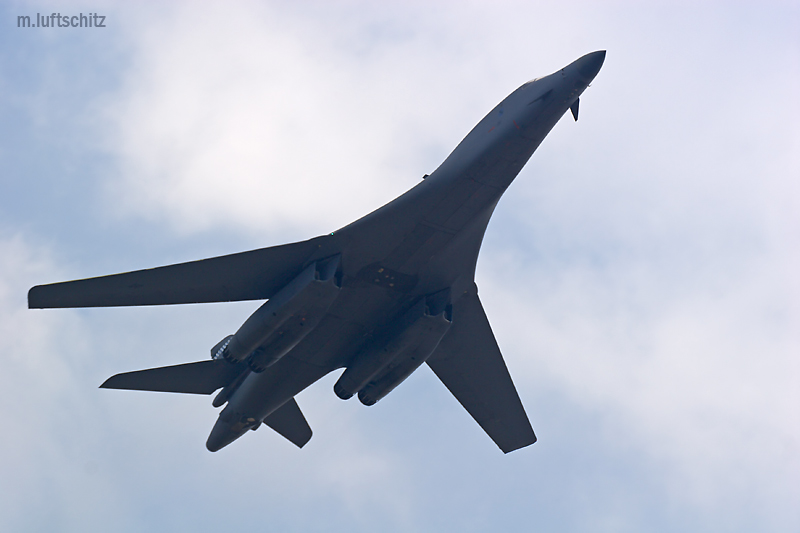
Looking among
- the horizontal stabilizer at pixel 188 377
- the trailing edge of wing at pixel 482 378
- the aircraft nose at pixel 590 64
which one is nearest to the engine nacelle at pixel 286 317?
the horizontal stabilizer at pixel 188 377

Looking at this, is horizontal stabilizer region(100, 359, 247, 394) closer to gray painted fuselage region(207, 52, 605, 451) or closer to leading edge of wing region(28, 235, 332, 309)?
gray painted fuselage region(207, 52, 605, 451)

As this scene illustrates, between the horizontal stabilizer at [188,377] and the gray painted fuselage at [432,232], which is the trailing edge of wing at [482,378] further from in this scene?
the horizontal stabilizer at [188,377]

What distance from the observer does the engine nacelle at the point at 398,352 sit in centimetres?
2292

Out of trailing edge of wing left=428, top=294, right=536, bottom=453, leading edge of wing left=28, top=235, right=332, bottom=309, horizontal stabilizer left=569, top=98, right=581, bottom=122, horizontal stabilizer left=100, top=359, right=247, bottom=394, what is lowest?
trailing edge of wing left=428, top=294, right=536, bottom=453

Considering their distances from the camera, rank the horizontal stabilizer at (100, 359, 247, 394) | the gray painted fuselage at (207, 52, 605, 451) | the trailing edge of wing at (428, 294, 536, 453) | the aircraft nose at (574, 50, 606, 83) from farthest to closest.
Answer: the trailing edge of wing at (428, 294, 536, 453) → the horizontal stabilizer at (100, 359, 247, 394) → the gray painted fuselage at (207, 52, 605, 451) → the aircraft nose at (574, 50, 606, 83)

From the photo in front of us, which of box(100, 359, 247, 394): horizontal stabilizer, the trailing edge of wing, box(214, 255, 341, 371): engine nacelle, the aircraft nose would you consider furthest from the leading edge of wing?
the aircraft nose

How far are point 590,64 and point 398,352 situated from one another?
987cm

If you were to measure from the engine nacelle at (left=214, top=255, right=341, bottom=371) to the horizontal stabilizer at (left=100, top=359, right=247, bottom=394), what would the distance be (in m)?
3.35

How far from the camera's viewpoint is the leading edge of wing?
21.3 meters

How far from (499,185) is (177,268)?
9.27m

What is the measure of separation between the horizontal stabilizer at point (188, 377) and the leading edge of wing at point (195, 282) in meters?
3.51

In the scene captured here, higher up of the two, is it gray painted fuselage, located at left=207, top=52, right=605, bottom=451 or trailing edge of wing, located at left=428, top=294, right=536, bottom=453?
gray painted fuselage, located at left=207, top=52, right=605, bottom=451

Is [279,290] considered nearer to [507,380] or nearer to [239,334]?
[239,334]

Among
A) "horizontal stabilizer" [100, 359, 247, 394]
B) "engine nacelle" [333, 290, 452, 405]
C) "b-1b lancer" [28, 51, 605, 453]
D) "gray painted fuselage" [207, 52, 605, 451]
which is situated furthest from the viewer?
"horizontal stabilizer" [100, 359, 247, 394]
